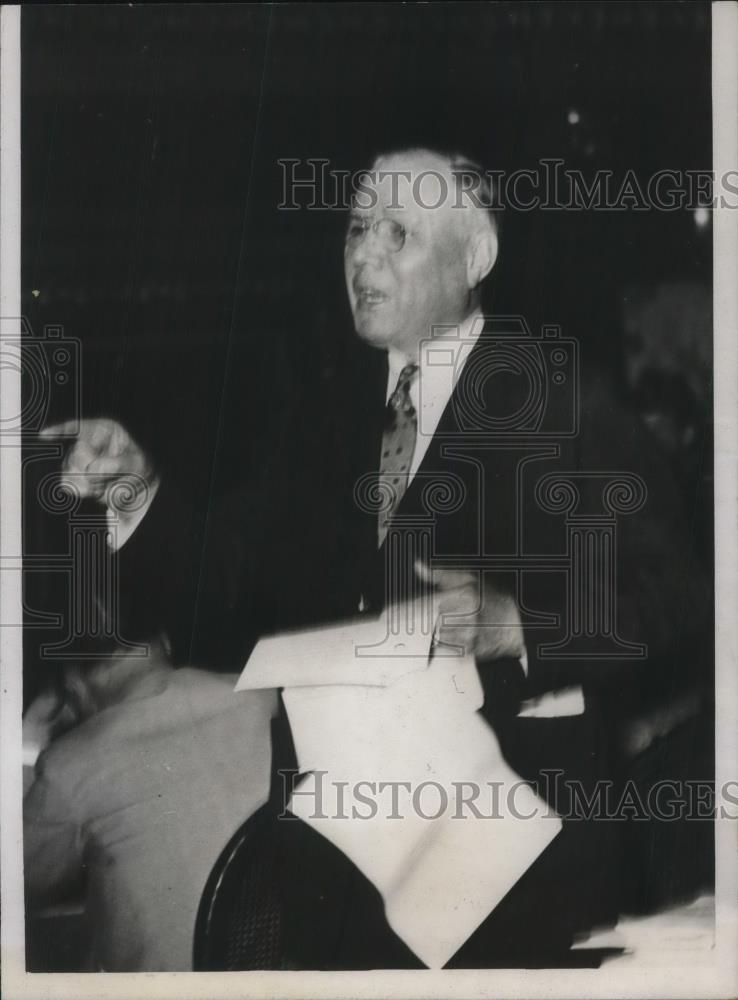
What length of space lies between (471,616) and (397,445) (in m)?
0.43

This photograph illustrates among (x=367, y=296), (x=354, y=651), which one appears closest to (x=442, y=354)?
(x=367, y=296)

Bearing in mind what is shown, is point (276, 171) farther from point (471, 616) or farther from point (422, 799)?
point (422, 799)

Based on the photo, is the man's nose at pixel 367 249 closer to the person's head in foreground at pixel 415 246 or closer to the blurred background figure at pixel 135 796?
the person's head in foreground at pixel 415 246

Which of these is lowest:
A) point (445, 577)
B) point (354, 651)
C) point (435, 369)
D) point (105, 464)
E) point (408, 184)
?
point (354, 651)

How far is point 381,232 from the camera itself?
183 centimetres

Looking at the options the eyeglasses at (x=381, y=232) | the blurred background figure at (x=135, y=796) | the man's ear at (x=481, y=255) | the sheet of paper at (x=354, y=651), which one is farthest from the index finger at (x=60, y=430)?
the man's ear at (x=481, y=255)

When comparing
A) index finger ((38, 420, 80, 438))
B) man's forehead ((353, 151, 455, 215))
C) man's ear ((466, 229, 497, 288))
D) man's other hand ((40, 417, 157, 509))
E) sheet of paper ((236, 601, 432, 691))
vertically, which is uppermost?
man's forehead ((353, 151, 455, 215))

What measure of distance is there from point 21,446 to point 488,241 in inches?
46.8

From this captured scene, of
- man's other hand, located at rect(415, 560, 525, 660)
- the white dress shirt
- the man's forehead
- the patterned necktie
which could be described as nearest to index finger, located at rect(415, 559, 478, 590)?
man's other hand, located at rect(415, 560, 525, 660)

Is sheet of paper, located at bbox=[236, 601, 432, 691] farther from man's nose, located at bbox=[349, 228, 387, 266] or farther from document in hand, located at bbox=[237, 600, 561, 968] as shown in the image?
man's nose, located at bbox=[349, 228, 387, 266]

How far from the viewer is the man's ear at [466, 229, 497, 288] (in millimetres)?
1825

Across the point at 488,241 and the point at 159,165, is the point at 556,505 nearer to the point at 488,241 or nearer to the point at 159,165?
the point at 488,241

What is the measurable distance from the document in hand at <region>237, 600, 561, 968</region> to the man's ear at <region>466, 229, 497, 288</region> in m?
0.81

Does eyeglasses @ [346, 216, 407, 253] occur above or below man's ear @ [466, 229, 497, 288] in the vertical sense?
above
